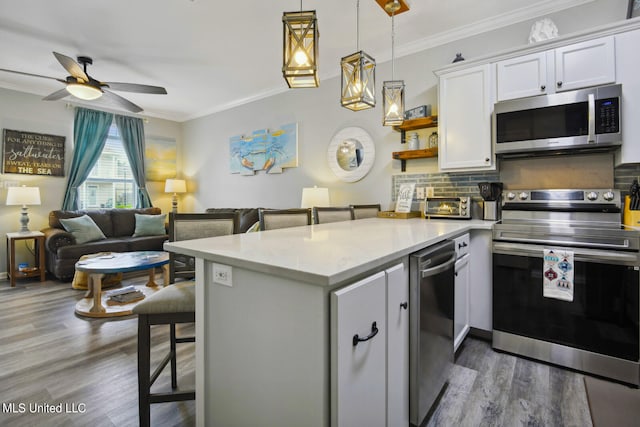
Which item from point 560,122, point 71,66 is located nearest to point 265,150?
point 71,66

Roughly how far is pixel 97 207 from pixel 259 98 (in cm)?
336

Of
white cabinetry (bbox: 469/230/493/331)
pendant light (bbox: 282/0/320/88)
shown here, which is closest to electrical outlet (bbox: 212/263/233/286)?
pendant light (bbox: 282/0/320/88)

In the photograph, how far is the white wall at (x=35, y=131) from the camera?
4.26 m

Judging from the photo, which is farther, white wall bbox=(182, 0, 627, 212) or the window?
the window

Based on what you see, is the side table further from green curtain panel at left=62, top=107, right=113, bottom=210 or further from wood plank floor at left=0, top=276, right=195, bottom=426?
wood plank floor at left=0, top=276, right=195, bottom=426

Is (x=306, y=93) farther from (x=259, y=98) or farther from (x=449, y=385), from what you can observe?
(x=449, y=385)

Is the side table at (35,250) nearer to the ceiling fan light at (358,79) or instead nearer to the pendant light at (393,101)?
the ceiling fan light at (358,79)

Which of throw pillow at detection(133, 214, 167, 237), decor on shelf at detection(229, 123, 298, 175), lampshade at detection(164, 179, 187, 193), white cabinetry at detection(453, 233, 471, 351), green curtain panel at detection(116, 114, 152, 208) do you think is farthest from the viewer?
lampshade at detection(164, 179, 187, 193)

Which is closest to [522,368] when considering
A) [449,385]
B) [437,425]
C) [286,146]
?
[449,385]

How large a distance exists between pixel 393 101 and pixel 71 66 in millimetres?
3088

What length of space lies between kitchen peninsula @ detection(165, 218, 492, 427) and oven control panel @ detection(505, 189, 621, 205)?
174 cm

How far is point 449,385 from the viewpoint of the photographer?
1811 mm

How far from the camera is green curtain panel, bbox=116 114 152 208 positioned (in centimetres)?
538

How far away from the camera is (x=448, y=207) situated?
9.21ft
